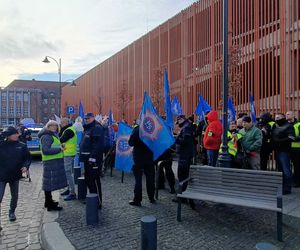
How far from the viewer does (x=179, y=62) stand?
70.1 feet

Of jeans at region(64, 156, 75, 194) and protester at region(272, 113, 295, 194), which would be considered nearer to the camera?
jeans at region(64, 156, 75, 194)

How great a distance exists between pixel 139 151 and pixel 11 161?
2.43 meters

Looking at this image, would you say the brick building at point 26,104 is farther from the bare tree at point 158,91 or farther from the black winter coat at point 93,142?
the black winter coat at point 93,142

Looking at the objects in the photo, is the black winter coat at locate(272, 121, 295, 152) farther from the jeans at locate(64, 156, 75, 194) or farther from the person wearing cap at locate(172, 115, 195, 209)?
the jeans at locate(64, 156, 75, 194)

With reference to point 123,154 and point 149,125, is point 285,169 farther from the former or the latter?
point 123,154

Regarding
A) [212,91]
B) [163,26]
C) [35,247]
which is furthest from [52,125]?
[163,26]

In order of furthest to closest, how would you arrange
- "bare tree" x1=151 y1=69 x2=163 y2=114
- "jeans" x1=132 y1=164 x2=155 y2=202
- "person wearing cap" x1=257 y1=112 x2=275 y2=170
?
"bare tree" x1=151 y1=69 x2=163 y2=114
"person wearing cap" x1=257 y1=112 x2=275 y2=170
"jeans" x1=132 y1=164 x2=155 y2=202

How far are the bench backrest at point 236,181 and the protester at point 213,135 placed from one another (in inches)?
77.2

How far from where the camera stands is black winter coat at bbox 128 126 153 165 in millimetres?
6398

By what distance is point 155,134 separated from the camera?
625 cm

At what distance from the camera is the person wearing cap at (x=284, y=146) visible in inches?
284

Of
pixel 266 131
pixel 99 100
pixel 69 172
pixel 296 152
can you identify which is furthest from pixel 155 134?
pixel 99 100

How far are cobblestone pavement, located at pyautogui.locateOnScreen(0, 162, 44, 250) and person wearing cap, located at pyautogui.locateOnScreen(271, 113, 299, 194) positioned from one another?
17.9ft

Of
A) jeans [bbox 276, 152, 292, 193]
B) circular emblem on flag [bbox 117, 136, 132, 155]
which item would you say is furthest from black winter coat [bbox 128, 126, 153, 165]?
jeans [bbox 276, 152, 292, 193]
